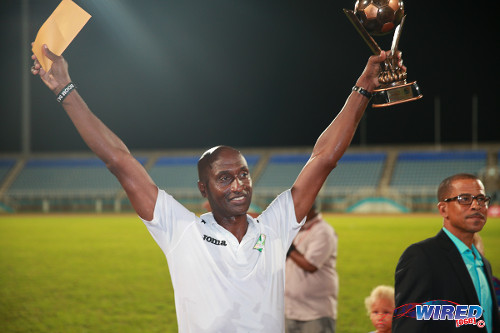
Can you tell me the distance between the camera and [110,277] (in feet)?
35.6

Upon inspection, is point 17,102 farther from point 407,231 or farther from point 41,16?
point 407,231

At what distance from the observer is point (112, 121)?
54500mm

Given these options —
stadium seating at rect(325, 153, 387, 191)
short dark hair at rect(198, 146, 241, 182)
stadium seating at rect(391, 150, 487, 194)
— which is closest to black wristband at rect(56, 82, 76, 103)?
short dark hair at rect(198, 146, 241, 182)

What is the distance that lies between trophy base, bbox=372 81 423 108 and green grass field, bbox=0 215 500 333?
4.76m

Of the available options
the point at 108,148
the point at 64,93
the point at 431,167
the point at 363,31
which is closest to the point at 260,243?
the point at 108,148

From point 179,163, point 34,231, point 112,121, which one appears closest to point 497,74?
point 179,163

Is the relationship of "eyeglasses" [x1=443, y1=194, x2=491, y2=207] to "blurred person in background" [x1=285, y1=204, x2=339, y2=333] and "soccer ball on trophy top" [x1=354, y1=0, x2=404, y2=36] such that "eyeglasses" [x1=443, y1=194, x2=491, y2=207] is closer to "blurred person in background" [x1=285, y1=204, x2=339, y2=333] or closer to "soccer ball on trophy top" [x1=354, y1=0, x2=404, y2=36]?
"soccer ball on trophy top" [x1=354, y1=0, x2=404, y2=36]

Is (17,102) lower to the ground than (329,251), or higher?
higher

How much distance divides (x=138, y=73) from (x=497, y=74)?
32328mm

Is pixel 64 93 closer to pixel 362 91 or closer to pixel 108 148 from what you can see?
pixel 108 148

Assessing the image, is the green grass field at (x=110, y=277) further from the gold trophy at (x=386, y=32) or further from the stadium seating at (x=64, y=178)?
the stadium seating at (x=64, y=178)

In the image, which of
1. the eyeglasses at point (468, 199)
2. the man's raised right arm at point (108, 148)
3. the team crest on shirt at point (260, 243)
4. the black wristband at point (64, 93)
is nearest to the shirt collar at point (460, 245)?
the eyeglasses at point (468, 199)

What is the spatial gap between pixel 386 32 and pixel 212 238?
138cm

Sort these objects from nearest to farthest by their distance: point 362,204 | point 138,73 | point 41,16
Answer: point 362,204, point 41,16, point 138,73
